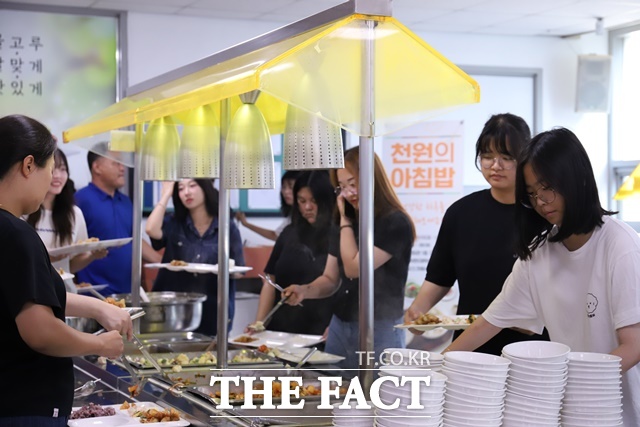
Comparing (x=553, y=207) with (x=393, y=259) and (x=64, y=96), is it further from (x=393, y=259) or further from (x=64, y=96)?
(x=64, y=96)

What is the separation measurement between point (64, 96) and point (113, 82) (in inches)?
13.3

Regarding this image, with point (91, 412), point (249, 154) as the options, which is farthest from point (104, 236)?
point (91, 412)

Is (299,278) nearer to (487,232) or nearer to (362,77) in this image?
(487,232)

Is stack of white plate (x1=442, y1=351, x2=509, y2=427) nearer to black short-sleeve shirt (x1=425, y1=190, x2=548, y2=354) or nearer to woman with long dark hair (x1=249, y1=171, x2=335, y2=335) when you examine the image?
black short-sleeve shirt (x1=425, y1=190, x2=548, y2=354)

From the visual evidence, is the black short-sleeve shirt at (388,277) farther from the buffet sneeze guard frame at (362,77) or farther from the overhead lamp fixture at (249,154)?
the buffet sneeze guard frame at (362,77)

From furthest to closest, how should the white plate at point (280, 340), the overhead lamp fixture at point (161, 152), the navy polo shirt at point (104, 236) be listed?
the navy polo shirt at point (104, 236)
the white plate at point (280, 340)
the overhead lamp fixture at point (161, 152)

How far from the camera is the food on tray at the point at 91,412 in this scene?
2.39 m

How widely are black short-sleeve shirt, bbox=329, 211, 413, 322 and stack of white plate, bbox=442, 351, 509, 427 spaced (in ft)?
5.49

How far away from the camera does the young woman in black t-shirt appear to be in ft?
6.51

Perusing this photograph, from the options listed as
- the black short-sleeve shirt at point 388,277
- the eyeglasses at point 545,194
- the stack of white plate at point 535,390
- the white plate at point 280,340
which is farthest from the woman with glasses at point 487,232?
the stack of white plate at point 535,390

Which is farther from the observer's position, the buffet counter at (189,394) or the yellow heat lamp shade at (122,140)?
the yellow heat lamp shade at (122,140)

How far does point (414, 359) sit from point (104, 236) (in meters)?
3.87

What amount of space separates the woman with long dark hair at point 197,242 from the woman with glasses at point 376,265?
791 mm

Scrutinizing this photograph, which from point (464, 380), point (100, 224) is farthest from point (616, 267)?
point (100, 224)
